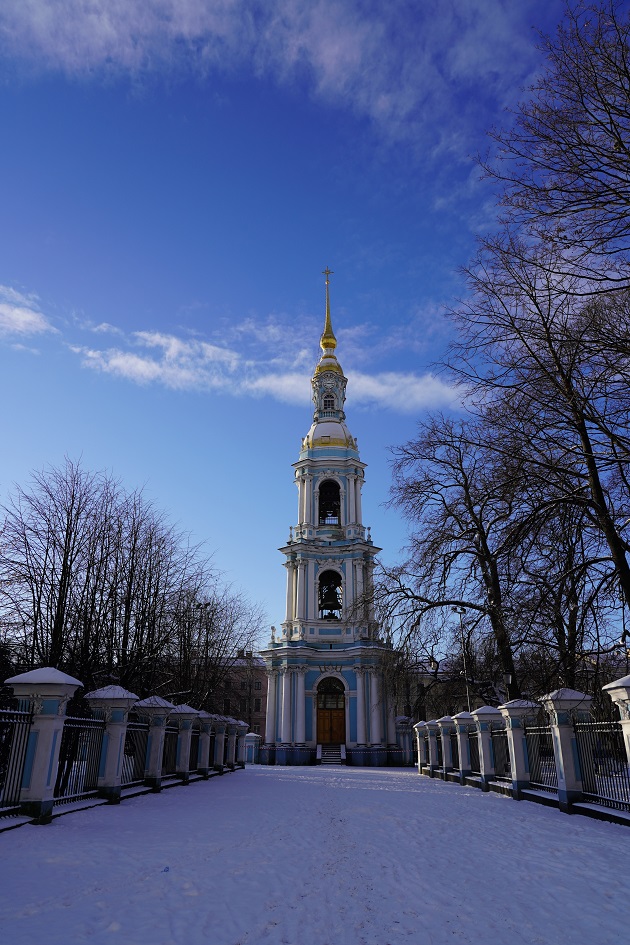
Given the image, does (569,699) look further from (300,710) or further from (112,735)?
(300,710)

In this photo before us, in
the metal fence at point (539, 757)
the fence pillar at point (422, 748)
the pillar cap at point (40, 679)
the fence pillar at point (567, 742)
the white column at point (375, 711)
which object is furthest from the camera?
the white column at point (375, 711)

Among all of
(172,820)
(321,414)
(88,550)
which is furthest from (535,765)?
(321,414)

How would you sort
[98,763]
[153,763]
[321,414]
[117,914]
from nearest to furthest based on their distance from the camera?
[117,914], [98,763], [153,763], [321,414]

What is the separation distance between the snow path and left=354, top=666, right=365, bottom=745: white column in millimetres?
28934

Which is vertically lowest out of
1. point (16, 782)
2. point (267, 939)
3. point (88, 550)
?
point (267, 939)

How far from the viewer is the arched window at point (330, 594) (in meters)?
44.3

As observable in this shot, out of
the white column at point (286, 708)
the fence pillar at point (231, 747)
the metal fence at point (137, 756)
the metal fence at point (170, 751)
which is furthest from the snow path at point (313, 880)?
the white column at point (286, 708)

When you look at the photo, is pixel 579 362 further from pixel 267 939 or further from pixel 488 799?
pixel 488 799

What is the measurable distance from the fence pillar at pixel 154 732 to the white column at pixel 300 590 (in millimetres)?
27138

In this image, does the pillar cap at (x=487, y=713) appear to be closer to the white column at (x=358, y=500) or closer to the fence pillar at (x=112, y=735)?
the fence pillar at (x=112, y=735)

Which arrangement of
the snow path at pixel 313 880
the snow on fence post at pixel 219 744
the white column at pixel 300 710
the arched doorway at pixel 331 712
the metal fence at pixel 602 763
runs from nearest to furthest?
the snow path at pixel 313 880 < the metal fence at pixel 602 763 < the snow on fence post at pixel 219 744 < the white column at pixel 300 710 < the arched doorway at pixel 331 712

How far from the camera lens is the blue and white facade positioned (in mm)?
39188

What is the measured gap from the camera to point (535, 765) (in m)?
13.9

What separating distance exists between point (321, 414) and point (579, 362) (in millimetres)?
41776
